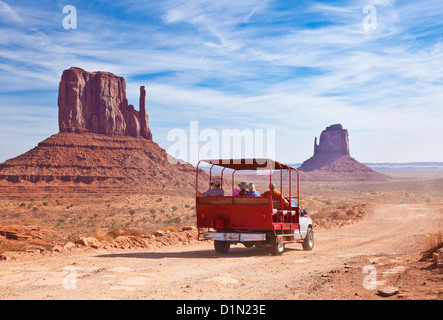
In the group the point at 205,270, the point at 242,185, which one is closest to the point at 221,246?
the point at 242,185

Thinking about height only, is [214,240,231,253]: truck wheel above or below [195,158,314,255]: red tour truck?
below

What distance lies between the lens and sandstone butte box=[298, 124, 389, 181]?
17175 cm

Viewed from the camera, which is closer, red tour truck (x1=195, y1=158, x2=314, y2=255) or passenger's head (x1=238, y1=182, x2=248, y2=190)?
red tour truck (x1=195, y1=158, x2=314, y2=255)

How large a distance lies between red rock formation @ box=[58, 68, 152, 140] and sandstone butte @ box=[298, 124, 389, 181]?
80.0 m

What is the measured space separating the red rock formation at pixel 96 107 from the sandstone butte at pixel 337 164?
262 ft

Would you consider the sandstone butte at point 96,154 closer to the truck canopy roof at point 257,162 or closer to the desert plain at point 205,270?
the desert plain at point 205,270

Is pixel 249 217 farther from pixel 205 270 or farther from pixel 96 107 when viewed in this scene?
pixel 96 107

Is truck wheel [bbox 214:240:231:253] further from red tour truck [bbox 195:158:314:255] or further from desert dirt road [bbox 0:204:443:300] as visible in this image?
desert dirt road [bbox 0:204:443:300]

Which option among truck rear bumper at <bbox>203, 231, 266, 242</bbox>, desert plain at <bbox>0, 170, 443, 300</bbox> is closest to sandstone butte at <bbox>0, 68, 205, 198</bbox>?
desert plain at <bbox>0, 170, 443, 300</bbox>

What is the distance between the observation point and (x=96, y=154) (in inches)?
3932

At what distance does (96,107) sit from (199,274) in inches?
4285

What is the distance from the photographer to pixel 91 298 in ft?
22.7

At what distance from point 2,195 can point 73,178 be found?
15593mm

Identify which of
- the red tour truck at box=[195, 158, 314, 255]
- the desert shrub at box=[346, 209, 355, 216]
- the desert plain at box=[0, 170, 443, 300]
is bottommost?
the desert shrub at box=[346, 209, 355, 216]
